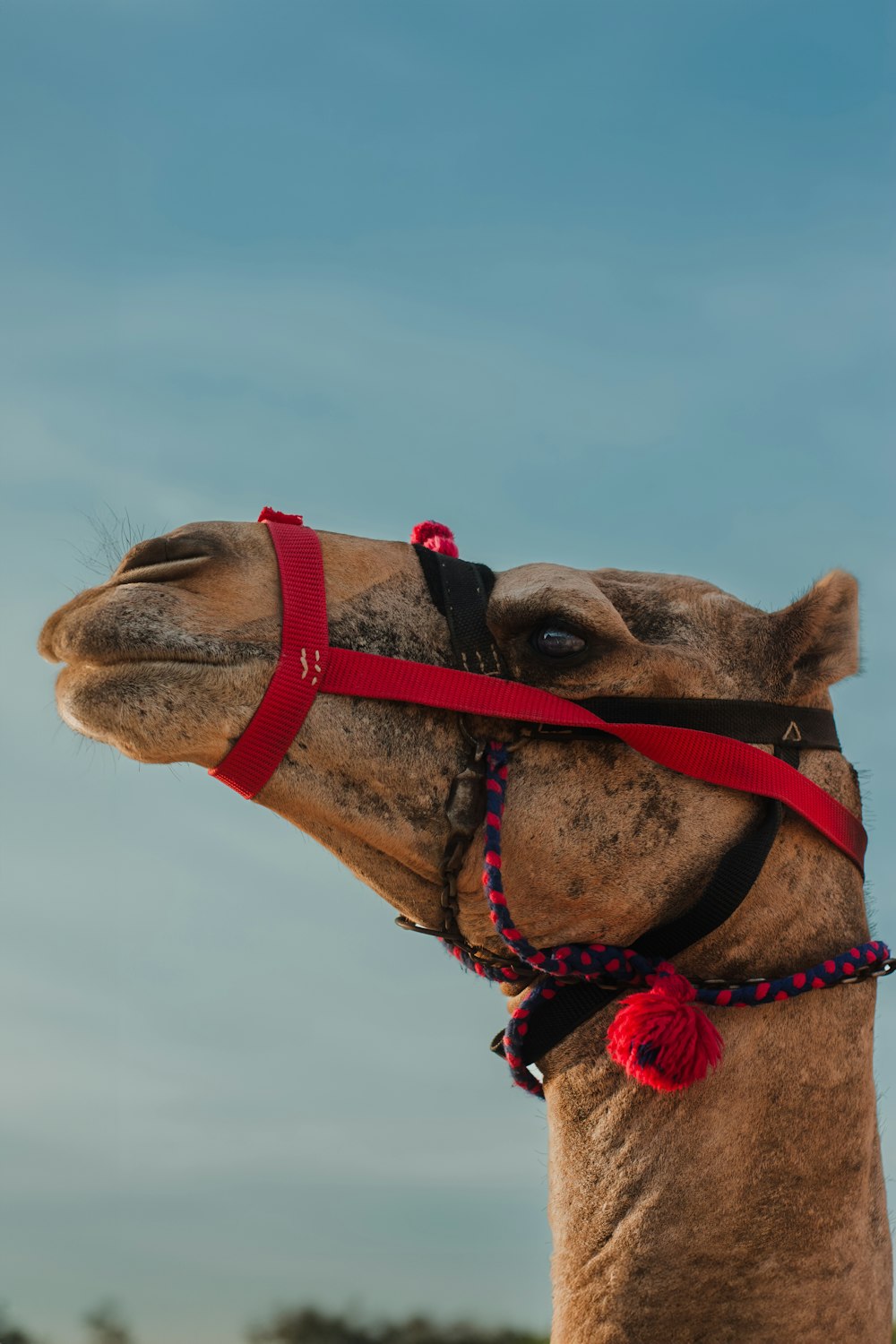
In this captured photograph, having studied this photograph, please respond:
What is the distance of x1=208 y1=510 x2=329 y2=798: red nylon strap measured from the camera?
430 cm

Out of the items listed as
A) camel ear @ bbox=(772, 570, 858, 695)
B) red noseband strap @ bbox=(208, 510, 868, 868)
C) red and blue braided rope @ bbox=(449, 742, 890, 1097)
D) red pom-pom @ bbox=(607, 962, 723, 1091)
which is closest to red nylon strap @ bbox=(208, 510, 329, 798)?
red noseband strap @ bbox=(208, 510, 868, 868)

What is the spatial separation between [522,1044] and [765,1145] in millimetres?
835

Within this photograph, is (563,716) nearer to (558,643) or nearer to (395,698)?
(558,643)

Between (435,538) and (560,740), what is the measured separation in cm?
111

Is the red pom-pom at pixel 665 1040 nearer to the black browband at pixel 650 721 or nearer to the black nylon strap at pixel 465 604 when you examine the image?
the black browband at pixel 650 721

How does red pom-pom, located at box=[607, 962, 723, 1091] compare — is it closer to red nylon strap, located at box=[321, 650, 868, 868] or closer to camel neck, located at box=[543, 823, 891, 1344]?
camel neck, located at box=[543, 823, 891, 1344]

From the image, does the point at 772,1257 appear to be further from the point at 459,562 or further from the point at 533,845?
the point at 459,562

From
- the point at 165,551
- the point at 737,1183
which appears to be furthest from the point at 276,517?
the point at 737,1183

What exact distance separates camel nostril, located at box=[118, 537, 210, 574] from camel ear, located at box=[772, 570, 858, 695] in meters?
1.98

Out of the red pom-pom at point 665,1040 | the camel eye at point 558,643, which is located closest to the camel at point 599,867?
the camel eye at point 558,643

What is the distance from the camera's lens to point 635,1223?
4.50 m

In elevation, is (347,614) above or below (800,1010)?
above

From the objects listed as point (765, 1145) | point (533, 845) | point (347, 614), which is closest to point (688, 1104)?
point (765, 1145)

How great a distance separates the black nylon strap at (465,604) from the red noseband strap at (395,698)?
88 mm
